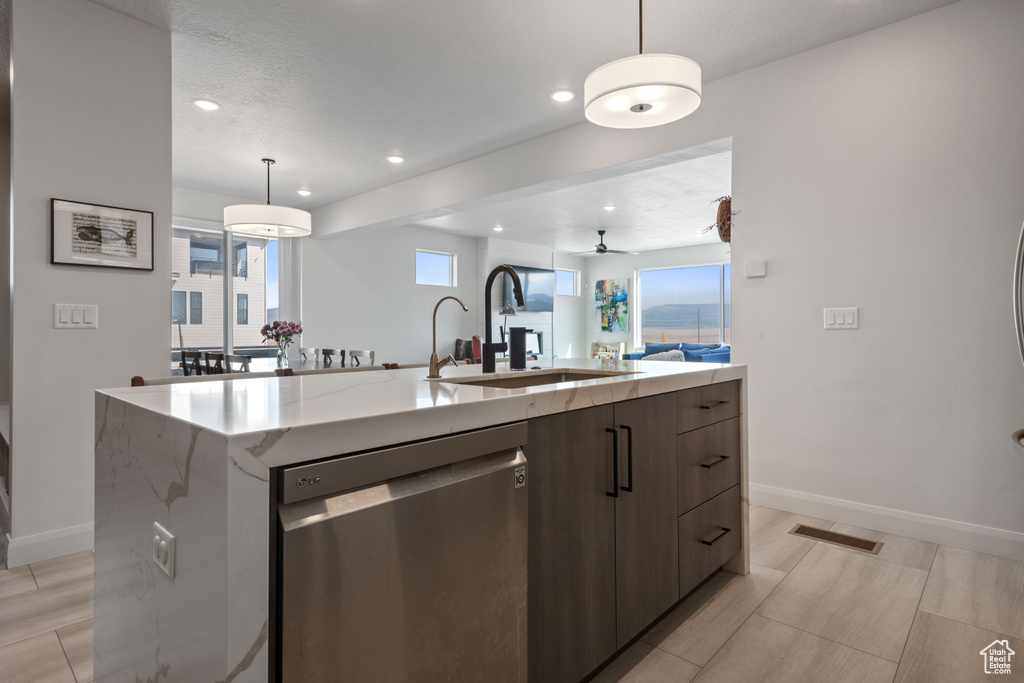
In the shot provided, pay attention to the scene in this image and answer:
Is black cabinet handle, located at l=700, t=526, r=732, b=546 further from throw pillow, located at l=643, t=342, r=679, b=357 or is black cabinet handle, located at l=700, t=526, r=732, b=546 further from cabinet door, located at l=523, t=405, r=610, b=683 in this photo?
throw pillow, located at l=643, t=342, r=679, b=357

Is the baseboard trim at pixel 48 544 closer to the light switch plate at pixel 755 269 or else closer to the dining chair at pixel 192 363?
the dining chair at pixel 192 363

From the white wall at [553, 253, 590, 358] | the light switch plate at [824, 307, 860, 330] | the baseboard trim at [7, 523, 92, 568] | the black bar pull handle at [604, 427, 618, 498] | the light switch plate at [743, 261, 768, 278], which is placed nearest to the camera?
the black bar pull handle at [604, 427, 618, 498]

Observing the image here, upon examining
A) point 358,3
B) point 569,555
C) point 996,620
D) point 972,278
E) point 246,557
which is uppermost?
point 358,3

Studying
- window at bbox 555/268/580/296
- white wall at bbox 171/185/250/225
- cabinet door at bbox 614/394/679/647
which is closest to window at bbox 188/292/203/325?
white wall at bbox 171/185/250/225

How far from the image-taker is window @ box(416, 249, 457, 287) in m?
8.06

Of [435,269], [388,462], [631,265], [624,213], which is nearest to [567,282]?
[631,265]

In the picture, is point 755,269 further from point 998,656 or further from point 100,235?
point 100,235

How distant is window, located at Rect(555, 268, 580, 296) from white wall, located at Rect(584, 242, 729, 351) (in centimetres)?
30

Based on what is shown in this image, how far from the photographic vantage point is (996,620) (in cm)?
187

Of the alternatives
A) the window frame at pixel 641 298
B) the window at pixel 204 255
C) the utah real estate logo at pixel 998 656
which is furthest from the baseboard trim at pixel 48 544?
the window frame at pixel 641 298

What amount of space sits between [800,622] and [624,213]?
5.67 m

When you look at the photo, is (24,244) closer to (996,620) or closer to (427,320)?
(996,620)

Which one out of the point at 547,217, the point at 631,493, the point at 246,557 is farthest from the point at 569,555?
the point at 547,217

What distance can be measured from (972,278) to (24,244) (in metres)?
4.34
